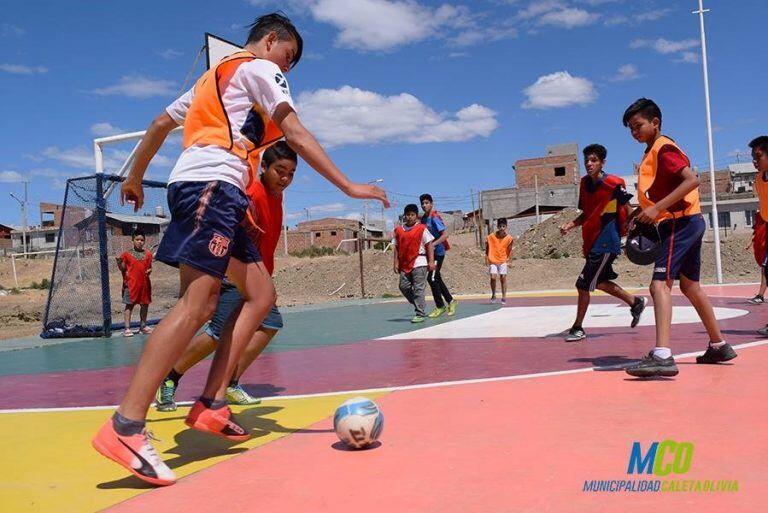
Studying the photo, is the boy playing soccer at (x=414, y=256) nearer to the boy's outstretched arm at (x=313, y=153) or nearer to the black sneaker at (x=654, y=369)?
the black sneaker at (x=654, y=369)

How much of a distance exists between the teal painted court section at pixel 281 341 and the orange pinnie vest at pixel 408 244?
959 millimetres

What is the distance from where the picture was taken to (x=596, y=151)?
6922 millimetres

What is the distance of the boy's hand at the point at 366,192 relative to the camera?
9.78 ft

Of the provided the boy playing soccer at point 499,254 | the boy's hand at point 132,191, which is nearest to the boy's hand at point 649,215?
the boy's hand at point 132,191

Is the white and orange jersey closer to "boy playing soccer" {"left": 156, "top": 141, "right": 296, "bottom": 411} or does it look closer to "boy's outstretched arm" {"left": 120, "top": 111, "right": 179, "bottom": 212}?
"boy's outstretched arm" {"left": 120, "top": 111, "right": 179, "bottom": 212}

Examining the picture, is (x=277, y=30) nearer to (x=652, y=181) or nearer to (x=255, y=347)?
(x=255, y=347)

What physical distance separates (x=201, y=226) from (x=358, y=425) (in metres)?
1.17

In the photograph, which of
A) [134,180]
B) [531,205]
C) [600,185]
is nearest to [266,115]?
[134,180]

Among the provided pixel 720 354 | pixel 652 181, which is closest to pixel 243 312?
pixel 652 181

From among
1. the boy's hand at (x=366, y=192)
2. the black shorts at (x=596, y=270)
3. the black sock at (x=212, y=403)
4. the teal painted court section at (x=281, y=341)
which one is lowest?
the teal painted court section at (x=281, y=341)

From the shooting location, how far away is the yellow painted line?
271cm

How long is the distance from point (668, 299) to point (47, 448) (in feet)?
13.4


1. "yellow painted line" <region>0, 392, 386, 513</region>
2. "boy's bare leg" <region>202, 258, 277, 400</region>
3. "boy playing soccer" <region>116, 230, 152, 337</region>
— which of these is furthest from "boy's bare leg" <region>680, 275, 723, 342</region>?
"boy playing soccer" <region>116, 230, 152, 337</region>

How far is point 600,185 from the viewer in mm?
7020
